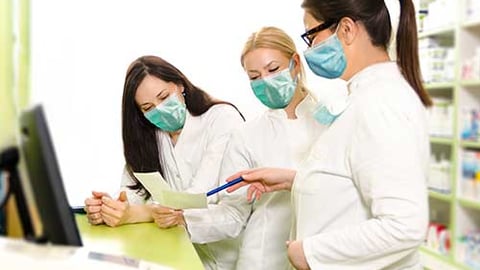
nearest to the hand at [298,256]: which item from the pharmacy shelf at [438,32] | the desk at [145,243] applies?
the desk at [145,243]

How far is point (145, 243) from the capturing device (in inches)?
47.8

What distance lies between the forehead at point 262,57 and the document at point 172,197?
1.22ft

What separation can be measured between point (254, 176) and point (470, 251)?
732mm

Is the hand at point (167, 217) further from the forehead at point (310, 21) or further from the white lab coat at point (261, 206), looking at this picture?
the forehead at point (310, 21)

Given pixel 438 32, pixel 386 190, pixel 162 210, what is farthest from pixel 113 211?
pixel 438 32

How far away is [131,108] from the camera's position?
1.54 meters

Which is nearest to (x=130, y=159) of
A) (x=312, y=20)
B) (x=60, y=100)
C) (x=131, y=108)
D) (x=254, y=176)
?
(x=131, y=108)

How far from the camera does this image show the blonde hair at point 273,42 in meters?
1.46

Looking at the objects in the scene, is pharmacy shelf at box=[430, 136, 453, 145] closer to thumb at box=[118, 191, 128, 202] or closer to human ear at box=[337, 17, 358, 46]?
human ear at box=[337, 17, 358, 46]

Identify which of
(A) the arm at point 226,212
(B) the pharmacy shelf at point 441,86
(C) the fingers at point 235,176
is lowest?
(A) the arm at point 226,212

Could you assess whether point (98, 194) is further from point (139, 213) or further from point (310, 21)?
point (310, 21)

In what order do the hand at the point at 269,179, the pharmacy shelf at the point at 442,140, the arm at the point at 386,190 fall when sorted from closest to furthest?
the arm at the point at 386,190 → the hand at the point at 269,179 → the pharmacy shelf at the point at 442,140

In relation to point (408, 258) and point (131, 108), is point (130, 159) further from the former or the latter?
point (408, 258)

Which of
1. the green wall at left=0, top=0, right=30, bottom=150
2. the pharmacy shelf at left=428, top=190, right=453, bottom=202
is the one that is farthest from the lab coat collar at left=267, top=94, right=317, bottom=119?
the green wall at left=0, top=0, right=30, bottom=150
